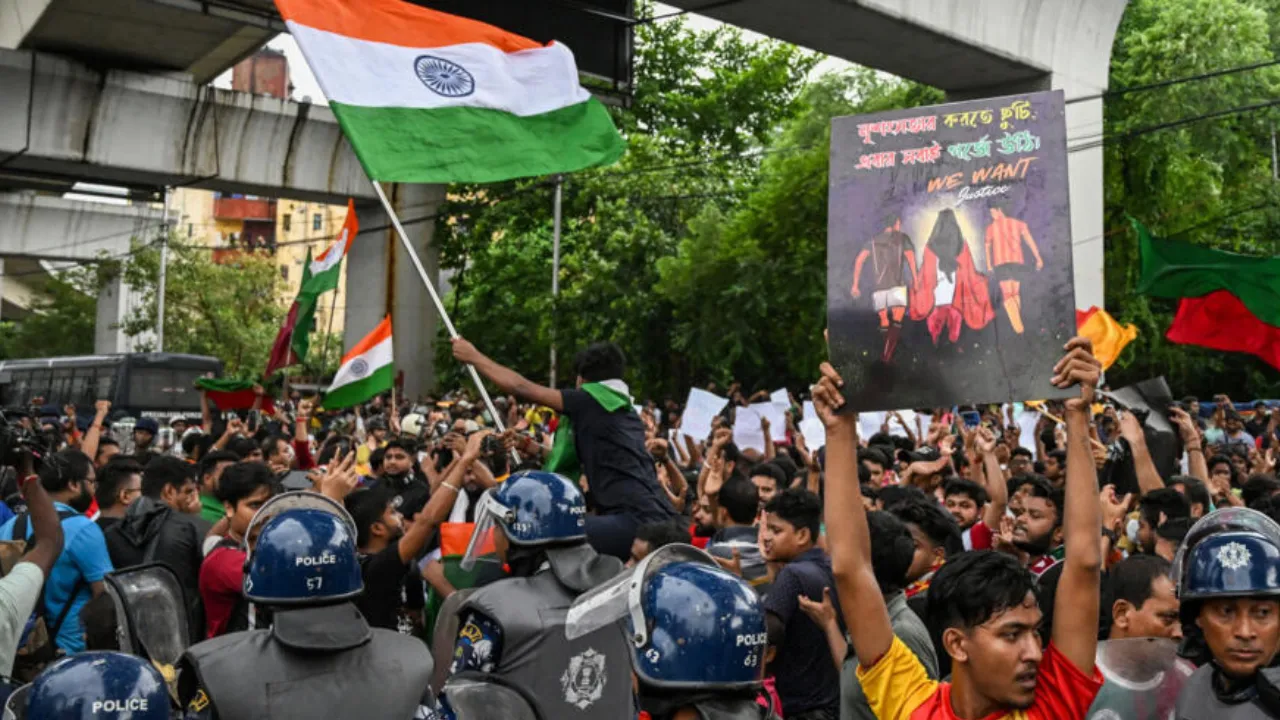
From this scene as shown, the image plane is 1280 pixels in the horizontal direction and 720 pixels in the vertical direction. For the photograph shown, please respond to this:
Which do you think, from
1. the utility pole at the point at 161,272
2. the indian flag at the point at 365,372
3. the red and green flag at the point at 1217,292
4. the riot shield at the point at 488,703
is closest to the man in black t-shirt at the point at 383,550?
the riot shield at the point at 488,703

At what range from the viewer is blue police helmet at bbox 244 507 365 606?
3.94m

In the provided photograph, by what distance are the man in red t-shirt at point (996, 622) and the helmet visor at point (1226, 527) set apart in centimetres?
26

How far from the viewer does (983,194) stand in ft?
13.7

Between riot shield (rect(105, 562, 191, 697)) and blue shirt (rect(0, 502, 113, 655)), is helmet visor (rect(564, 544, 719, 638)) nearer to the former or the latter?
riot shield (rect(105, 562, 191, 697))

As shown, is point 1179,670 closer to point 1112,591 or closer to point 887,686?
point 887,686

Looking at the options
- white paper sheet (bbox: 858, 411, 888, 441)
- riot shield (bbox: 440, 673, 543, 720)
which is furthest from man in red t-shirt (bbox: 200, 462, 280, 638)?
white paper sheet (bbox: 858, 411, 888, 441)

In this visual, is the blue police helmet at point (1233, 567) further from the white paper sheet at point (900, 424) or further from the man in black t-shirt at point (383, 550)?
the white paper sheet at point (900, 424)

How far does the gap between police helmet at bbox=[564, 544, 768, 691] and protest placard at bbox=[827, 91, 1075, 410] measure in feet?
4.38

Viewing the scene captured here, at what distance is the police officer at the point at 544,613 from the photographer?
15.5ft

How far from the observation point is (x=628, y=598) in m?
3.01

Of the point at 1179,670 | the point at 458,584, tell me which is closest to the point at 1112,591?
the point at 1179,670

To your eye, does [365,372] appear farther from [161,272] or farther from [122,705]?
[161,272]

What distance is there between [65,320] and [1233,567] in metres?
59.6

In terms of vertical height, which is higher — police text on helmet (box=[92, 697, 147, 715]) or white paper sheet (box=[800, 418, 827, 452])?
white paper sheet (box=[800, 418, 827, 452])
